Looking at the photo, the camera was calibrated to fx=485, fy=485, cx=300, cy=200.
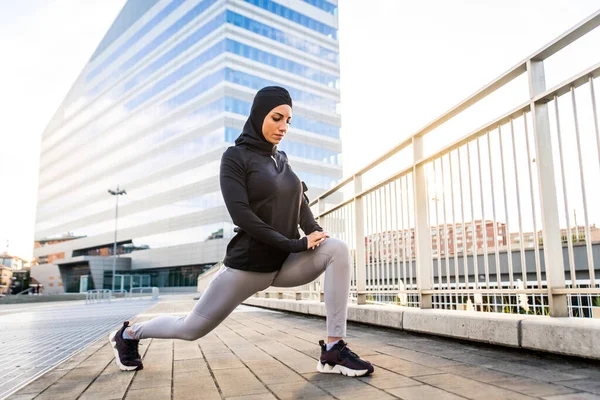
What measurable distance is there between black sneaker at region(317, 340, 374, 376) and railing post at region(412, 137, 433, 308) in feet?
5.72

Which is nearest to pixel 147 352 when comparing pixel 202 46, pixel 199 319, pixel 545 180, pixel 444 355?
pixel 199 319

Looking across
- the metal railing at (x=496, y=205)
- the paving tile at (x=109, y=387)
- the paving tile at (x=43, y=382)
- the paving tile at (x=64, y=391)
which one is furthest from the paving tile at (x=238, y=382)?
the metal railing at (x=496, y=205)

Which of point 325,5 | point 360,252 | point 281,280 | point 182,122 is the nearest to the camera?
point 281,280

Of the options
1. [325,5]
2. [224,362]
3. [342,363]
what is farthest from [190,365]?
[325,5]

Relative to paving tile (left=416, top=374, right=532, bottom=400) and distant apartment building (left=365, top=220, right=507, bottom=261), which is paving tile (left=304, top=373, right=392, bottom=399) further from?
distant apartment building (left=365, top=220, right=507, bottom=261)

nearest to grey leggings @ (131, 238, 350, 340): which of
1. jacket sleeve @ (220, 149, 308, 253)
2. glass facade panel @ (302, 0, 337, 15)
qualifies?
jacket sleeve @ (220, 149, 308, 253)

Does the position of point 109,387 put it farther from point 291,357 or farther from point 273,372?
point 291,357

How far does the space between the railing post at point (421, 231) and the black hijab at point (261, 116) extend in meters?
1.81

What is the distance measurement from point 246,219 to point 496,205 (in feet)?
6.08

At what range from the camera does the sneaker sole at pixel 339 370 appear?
247 cm

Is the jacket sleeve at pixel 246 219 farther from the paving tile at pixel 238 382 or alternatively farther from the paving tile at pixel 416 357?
the paving tile at pixel 416 357

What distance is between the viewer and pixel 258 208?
280 centimetres

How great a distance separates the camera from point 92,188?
6881 cm

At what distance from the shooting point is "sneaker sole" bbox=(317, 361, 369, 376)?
2471 millimetres
